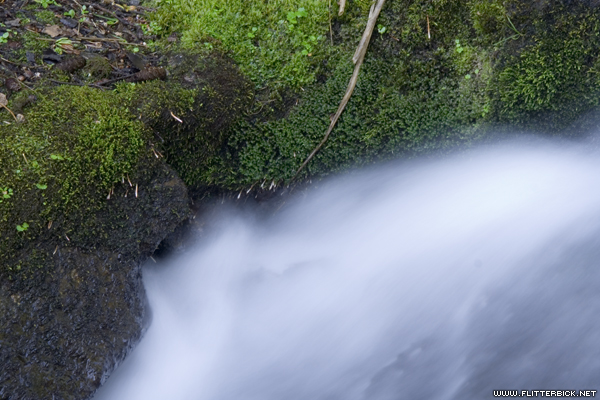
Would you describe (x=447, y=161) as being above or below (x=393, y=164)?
above

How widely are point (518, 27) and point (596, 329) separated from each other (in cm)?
220

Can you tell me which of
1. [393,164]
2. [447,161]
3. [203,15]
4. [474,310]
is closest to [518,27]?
[447,161]

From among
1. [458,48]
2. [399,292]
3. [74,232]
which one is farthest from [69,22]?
[399,292]

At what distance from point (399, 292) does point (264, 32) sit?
2.26 meters

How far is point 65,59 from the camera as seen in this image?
3457 millimetres

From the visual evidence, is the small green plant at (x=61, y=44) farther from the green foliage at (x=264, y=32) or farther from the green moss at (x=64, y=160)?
the green foliage at (x=264, y=32)

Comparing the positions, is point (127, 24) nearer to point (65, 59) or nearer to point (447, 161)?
point (65, 59)

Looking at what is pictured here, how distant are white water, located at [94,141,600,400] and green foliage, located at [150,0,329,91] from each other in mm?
996

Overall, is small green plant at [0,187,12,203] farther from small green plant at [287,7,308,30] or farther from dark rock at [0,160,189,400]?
small green plant at [287,7,308,30]

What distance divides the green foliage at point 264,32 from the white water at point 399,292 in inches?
39.2

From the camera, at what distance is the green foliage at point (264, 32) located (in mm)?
3637

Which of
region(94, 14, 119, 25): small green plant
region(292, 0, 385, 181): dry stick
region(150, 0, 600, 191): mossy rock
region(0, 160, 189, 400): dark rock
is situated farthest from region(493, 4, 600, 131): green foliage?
region(94, 14, 119, 25): small green plant

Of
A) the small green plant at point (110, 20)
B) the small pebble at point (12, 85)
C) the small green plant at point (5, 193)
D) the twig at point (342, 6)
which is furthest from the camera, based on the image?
the small green plant at point (110, 20)

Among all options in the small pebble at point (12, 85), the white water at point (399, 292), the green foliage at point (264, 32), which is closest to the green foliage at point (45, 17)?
the small pebble at point (12, 85)
